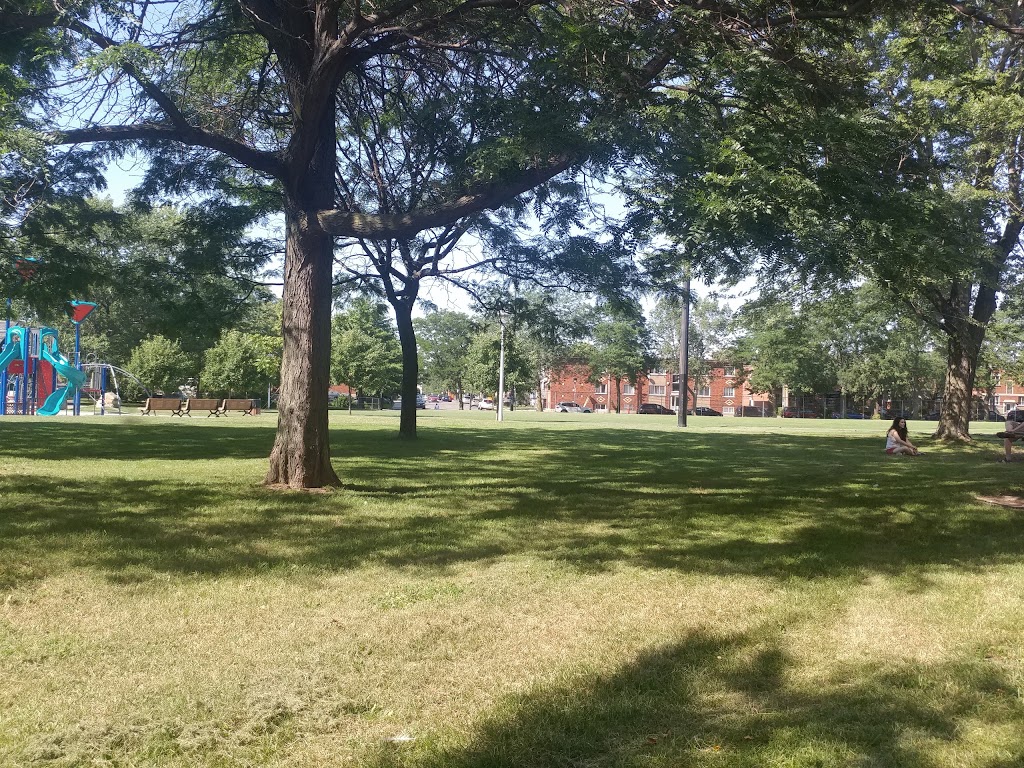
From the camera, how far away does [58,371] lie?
34.9m

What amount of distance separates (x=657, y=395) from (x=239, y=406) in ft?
278

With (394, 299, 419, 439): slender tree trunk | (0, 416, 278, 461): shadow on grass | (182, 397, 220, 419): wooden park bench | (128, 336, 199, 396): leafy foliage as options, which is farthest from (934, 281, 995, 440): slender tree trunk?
(128, 336, 199, 396): leafy foliage

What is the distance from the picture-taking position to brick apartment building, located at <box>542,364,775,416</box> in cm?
10419

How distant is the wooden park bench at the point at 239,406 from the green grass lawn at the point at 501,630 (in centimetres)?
→ 3244

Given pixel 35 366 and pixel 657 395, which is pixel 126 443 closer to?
pixel 35 366

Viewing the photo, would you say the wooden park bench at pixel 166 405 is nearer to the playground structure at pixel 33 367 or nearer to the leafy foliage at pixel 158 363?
the playground structure at pixel 33 367

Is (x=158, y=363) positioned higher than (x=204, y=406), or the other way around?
(x=158, y=363)

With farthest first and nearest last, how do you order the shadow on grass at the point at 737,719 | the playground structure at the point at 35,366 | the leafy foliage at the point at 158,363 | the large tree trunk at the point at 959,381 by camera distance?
the leafy foliage at the point at 158,363, the playground structure at the point at 35,366, the large tree trunk at the point at 959,381, the shadow on grass at the point at 737,719

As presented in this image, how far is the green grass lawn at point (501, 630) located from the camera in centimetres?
359

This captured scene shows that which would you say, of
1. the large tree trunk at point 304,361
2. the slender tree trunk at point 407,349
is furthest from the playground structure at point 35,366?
the large tree trunk at point 304,361

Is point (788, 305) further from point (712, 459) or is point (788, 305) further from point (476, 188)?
Result: point (476, 188)

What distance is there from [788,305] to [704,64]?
18.5 metres

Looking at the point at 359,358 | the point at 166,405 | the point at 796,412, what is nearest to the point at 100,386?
the point at 166,405

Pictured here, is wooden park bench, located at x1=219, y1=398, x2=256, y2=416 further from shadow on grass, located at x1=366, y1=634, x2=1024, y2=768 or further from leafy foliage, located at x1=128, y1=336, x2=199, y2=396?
shadow on grass, located at x1=366, y1=634, x2=1024, y2=768
